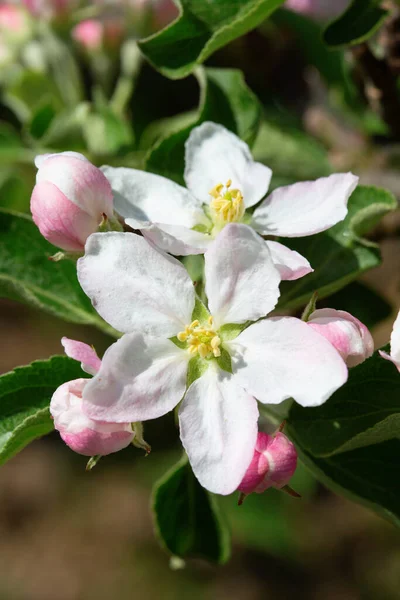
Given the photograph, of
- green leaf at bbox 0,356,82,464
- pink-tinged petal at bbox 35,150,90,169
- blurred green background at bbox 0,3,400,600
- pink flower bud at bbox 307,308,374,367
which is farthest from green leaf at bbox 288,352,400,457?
blurred green background at bbox 0,3,400,600

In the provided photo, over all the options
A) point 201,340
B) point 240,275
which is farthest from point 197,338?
point 240,275

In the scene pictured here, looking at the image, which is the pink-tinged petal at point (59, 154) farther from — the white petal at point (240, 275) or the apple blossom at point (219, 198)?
the white petal at point (240, 275)

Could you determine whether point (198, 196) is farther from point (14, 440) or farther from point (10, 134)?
point (10, 134)

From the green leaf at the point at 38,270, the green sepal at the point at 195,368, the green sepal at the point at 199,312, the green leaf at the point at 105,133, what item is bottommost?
the green leaf at the point at 105,133

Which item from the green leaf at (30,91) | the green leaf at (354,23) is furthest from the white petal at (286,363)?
the green leaf at (30,91)

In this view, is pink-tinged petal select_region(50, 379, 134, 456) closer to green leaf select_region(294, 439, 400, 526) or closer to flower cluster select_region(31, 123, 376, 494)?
flower cluster select_region(31, 123, 376, 494)

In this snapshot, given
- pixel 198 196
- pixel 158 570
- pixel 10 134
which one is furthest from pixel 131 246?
pixel 158 570
